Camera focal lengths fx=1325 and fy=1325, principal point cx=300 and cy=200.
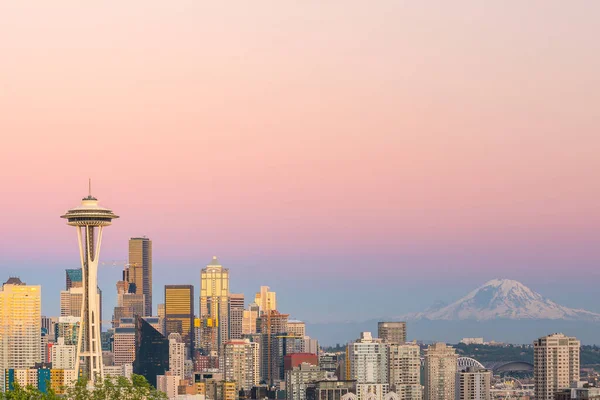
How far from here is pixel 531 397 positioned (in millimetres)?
126562

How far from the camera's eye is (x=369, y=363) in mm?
128750

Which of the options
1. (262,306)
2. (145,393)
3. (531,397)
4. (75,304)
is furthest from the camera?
(262,306)

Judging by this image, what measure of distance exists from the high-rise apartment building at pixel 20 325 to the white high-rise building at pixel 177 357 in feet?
50.2

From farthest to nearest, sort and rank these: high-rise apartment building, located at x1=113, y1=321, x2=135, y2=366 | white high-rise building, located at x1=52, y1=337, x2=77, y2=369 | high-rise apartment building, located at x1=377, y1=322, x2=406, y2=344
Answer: high-rise apartment building, located at x1=113, y1=321, x2=135, y2=366, high-rise apartment building, located at x1=377, y1=322, x2=406, y2=344, white high-rise building, located at x1=52, y1=337, x2=77, y2=369

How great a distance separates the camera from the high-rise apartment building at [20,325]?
14075cm

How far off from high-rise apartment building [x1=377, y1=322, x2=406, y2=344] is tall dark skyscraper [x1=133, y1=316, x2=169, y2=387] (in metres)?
24.7

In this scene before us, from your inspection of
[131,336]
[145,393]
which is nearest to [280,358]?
[131,336]

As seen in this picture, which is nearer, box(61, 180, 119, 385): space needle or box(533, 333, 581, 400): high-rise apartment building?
box(61, 180, 119, 385): space needle

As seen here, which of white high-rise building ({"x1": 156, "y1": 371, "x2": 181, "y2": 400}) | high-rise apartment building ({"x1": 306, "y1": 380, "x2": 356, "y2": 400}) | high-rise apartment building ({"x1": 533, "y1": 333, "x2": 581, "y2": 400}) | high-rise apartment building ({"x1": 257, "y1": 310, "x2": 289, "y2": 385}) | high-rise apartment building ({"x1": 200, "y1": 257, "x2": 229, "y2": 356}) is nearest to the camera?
high-rise apartment building ({"x1": 306, "y1": 380, "x2": 356, "y2": 400})

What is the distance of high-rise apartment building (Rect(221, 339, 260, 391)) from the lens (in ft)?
450

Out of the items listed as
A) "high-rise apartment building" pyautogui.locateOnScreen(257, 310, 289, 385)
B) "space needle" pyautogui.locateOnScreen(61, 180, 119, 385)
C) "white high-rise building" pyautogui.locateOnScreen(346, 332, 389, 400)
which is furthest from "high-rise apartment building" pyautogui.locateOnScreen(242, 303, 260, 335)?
"space needle" pyautogui.locateOnScreen(61, 180, 119, 385)

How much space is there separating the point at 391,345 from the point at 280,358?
87.1 feet

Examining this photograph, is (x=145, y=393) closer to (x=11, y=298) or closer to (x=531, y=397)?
(x=531, y=397)

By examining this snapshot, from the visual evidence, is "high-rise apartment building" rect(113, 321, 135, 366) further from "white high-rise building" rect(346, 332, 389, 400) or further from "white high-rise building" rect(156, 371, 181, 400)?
"white high-rise building" rect(346, 332, 389, 400)
